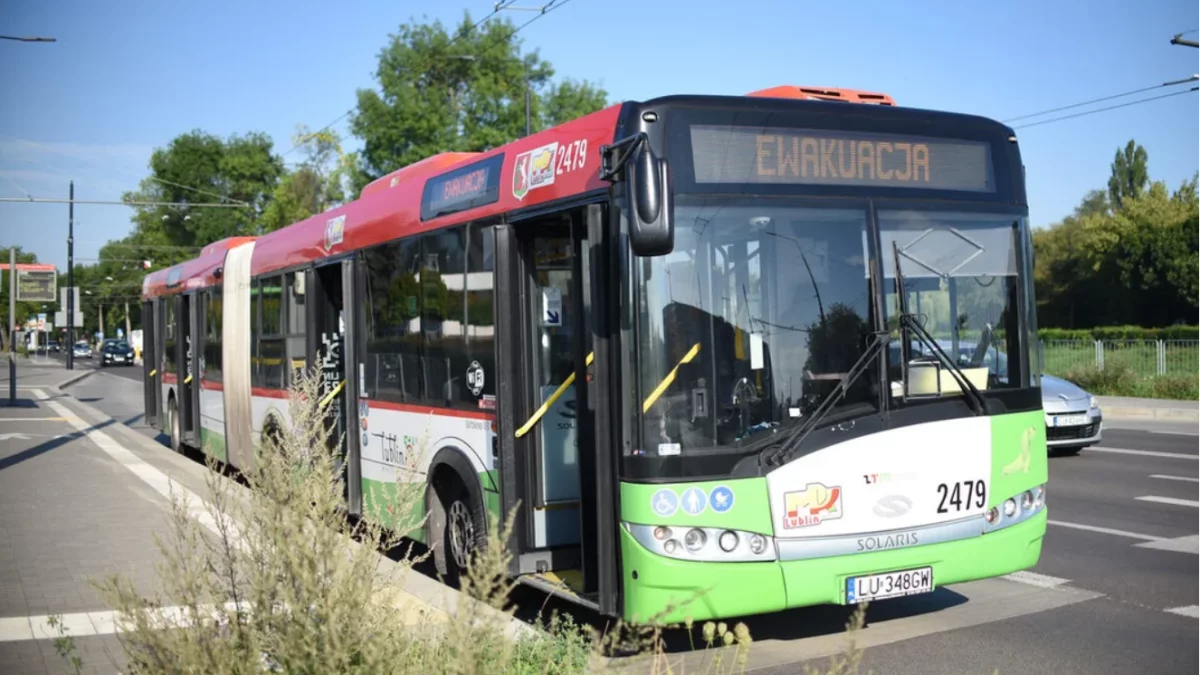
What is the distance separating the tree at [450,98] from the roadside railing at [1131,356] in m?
33.8

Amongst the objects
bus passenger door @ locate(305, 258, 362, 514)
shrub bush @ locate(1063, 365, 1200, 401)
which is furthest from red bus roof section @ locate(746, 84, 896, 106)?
shrub bush @ locate(1063, 365, 1200, 401)

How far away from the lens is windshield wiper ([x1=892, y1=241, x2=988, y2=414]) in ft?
22.3

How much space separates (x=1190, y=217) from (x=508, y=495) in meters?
63.2

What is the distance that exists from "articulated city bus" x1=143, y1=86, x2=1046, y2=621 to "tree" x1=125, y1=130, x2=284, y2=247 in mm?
80688

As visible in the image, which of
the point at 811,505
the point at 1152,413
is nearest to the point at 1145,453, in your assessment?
the point at 1152,413

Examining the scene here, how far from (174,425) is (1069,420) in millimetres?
13972

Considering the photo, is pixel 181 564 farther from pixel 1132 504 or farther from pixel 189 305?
pixel 189 305

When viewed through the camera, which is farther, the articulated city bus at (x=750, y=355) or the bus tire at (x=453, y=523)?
the bus tire at (x=453, y=523)

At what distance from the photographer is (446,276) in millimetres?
8773

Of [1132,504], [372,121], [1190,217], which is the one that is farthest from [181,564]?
[1190,217]

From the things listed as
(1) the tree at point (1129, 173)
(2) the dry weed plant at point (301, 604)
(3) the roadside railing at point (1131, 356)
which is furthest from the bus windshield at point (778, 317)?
(1) the tree at point (1129, 173)

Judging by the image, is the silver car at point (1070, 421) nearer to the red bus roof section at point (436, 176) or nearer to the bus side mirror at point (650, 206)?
the red bus roof section at point (436, 176)

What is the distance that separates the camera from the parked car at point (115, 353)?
79.3 metres

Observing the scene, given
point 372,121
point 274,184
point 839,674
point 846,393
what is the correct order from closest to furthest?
point 839,674 < point 846,393 < point 372,121 < point 274,184
